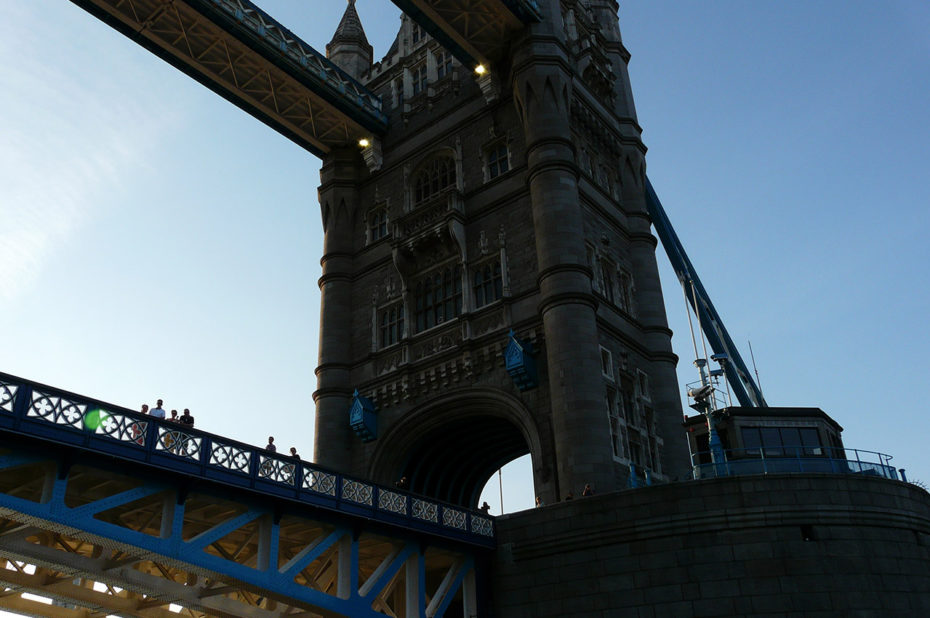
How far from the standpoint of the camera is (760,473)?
2753 cm

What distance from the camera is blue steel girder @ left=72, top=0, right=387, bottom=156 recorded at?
41094mm

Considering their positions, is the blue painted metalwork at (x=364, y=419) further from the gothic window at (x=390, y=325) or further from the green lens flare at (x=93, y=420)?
the green lens flare at (x=93, y=420)

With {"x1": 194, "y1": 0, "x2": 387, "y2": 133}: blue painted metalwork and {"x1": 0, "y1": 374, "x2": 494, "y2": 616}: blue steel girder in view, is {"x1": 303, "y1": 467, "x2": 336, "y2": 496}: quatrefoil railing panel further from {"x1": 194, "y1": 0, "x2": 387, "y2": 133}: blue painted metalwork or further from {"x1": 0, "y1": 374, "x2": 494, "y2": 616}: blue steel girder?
{"x1": 194, "y1": 0, "x2": 387, "y2": 133}: blue painted metalwork

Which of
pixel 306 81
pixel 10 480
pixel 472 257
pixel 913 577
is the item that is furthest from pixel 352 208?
pixel 913 577

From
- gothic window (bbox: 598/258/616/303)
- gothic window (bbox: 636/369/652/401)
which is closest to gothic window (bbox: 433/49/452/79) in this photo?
gothic window (bbox: 598/258/616/303)

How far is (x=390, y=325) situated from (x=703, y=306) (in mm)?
28519

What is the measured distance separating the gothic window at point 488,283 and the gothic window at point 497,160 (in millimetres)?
5178

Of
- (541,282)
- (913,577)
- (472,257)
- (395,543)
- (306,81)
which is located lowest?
(913,577)

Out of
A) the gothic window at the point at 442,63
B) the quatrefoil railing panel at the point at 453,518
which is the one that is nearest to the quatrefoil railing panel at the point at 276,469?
the quatrefoil railing panel at the point at 453,518

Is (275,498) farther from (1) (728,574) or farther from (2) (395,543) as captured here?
(1) (728,574)

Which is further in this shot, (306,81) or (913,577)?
(306,81)

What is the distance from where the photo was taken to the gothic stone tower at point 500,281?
3609 cm

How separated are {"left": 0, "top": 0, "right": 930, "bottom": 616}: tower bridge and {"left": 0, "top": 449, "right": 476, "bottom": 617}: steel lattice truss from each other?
0.09 meters

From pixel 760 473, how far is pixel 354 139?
32.1 m
